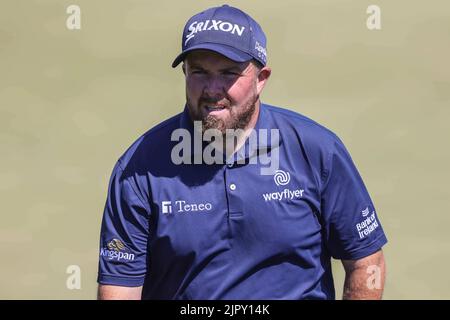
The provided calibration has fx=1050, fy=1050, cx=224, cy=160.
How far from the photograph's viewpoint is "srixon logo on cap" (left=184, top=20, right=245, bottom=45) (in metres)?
4.02

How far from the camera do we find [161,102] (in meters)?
8.34

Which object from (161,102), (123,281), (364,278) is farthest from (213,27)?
(161,102)

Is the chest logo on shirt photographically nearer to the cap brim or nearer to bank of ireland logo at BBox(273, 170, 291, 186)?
bank of ireland logo at BBox(273, 170, 291, 186)

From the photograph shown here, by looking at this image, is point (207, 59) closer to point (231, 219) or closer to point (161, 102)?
point (231, 219)

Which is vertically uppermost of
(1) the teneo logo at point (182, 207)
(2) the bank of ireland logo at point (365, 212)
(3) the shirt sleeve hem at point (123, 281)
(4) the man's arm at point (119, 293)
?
(1) the teneo logo at point (182, 207)

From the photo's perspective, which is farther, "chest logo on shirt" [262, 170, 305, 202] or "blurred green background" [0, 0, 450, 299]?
"blurred green background" [0, 0, 450, 299]

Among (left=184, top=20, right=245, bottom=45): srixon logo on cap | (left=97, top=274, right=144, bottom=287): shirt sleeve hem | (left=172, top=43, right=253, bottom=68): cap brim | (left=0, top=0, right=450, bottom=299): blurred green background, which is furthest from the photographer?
(left=0, top=0, right=450, bottom=299): blurred green background

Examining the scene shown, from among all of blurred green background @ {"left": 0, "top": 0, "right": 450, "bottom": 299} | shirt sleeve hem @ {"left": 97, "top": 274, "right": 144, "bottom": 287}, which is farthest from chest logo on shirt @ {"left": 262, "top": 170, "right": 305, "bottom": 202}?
blurred green background @ {"left": 0, "top": 0, "right": 450, "bottom": 299}

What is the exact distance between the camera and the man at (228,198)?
400 centimetres

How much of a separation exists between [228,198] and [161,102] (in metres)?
4.37

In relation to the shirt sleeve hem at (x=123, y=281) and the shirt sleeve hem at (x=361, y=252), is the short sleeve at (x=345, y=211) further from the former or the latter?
the shirt sleeve hem at (x=123, y=281)

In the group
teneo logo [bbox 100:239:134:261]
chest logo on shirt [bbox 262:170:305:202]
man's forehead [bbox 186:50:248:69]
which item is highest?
man's forehead [bbox 186:50:248:69]

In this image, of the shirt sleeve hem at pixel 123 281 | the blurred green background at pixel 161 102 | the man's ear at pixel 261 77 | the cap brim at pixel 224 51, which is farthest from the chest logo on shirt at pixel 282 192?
the blurred green background at pixel 161 102

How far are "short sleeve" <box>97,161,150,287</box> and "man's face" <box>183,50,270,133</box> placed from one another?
39 centimetres
